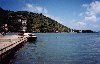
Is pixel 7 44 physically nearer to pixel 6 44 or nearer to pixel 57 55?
pixel 6 44

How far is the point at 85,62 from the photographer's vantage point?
34.5 meters

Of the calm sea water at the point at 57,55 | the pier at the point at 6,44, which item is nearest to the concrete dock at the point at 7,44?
the pier at the point at 6,44

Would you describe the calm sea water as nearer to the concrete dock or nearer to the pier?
the pier

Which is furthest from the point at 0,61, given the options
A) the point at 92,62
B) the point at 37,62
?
the point at 92,62

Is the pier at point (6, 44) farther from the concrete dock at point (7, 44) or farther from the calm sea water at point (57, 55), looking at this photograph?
the calm sea water at point (57, 55)

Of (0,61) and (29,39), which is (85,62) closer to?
(0,61)

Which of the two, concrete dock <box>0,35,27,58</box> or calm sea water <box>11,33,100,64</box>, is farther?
calm sea water <box>11,33,100,64</box>

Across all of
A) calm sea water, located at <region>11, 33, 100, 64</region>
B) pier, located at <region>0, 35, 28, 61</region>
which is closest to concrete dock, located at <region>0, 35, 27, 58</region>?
pier, located at <region>0, 35, 28, 61</region>

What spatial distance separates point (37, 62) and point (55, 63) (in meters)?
3.20

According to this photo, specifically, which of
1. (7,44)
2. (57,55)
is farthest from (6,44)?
(57,55)

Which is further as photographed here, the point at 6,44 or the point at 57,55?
the point at 6,44

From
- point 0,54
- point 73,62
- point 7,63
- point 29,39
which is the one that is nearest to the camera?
point 0,54

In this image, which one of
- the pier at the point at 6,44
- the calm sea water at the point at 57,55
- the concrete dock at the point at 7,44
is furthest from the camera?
the calm sea water at the point at 57,55

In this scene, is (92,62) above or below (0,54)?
below
